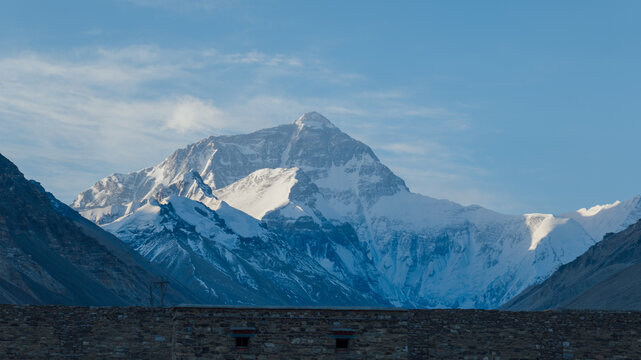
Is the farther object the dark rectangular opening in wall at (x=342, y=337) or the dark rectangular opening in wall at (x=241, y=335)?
the dark rectangular opening in wall at (x=342, y=337)

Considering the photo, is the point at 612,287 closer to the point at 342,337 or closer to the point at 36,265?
the point at 36,265

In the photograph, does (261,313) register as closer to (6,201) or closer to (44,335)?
(44,335)

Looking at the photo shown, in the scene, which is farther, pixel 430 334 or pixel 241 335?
pixel 430 334

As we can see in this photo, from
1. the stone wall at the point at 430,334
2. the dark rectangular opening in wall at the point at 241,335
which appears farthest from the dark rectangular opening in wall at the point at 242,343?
the stone wall at the point at 430,334

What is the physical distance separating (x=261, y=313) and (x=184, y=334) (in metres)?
2.80

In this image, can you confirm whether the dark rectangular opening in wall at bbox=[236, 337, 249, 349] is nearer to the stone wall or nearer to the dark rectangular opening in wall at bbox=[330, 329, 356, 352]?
the dark rectangular opening in wall at bbox=[330, 329, 356, 352]

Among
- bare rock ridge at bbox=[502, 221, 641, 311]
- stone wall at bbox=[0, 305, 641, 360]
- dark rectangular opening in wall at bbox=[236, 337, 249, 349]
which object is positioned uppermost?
bare rock ridge at bbox=[502, 221, 641, 311]

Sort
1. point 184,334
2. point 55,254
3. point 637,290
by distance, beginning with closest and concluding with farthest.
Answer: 1. point 184,334
2. point 637,290
3. point 55,254

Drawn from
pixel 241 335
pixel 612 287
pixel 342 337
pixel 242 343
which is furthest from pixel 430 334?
pixel 612 287

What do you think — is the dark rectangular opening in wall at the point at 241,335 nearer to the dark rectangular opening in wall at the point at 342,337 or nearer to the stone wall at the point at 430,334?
the dark rectangular opening in wall at the point at 342,337

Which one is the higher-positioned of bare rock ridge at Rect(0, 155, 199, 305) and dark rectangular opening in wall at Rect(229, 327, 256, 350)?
bare rock ridge at Rect(0, 155, 199, 305)

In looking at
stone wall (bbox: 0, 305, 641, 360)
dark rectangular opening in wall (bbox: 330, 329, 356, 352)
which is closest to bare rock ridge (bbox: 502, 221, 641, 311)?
stone wall (bbox: 0, 305, 641, 360)

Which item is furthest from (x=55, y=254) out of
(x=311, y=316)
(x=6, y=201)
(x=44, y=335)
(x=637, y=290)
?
(x=311, y=316)

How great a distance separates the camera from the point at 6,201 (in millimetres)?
190000
